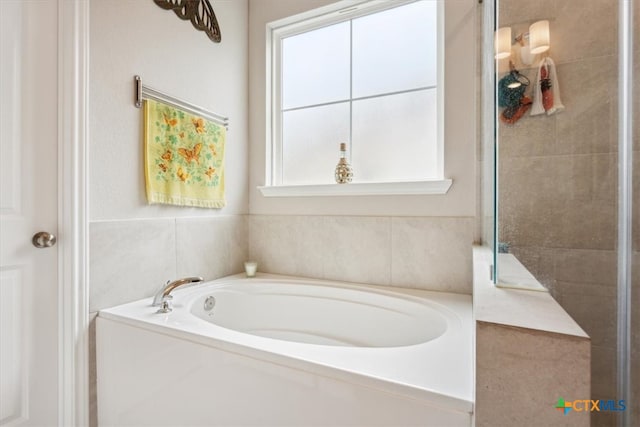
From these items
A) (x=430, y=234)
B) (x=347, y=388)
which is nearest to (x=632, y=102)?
(x=347, y=388)

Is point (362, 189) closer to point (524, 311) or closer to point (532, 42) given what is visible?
point (532, 42)

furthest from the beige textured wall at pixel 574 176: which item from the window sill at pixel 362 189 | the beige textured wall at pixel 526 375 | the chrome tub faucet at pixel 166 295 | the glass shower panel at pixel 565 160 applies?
the chrome tub faucet at pixel 166 295

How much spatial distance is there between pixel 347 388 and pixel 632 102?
898 mm

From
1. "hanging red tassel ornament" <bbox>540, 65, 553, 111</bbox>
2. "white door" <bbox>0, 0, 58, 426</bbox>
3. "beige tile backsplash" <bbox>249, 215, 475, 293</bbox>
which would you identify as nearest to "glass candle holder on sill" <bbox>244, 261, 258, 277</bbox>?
"beige tile backsplash" <bbox>249, 215, 475, 293</bbox>

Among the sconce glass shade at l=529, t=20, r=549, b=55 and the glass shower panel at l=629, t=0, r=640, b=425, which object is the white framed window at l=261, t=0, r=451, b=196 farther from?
the glass shower panel at l=629, t=0, r=640, b=425

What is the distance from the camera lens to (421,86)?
1.75 m

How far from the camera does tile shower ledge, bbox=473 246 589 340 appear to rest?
0.55 m

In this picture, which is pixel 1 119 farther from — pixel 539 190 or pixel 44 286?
pixel 539 190

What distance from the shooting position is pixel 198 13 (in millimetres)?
1746

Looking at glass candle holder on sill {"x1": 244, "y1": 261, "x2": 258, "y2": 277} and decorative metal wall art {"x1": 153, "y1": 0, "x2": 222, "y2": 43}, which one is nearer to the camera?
decorative metal wall art {"x1": 153, "y1": 0, "x2": 222, "y2": 43}

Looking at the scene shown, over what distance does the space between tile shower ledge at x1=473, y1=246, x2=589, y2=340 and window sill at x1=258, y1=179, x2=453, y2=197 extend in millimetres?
827

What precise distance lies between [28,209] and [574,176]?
178 cm

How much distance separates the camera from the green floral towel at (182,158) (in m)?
1.48

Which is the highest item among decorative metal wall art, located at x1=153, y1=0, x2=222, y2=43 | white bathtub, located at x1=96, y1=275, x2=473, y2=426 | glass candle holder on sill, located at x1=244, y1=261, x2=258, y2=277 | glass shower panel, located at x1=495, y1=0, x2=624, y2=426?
decorative metal wall art, located at x1=153, y1=0, x2=222, y2=43
